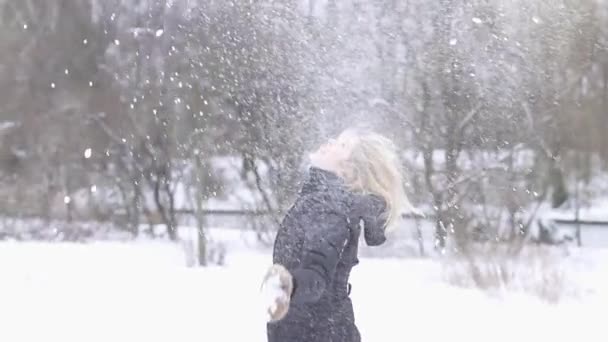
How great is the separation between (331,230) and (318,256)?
10 centimetres

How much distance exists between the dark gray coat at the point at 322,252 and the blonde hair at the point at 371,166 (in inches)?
1.3

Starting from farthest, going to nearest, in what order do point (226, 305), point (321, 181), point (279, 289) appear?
point (226, 305) → point (321, 181) → point (279, 289)

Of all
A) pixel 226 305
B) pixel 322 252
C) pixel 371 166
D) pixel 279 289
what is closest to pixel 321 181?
pixel 371 166

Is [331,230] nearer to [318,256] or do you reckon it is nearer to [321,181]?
[318,256]

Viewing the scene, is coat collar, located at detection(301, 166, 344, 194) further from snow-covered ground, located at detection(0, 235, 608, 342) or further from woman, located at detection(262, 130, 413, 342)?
snow-covered ground, located at detection(0, 235, 608, 342)

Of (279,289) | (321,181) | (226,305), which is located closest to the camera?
(279,289)

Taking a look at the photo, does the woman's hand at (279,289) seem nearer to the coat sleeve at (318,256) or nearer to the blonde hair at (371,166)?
the coat sleeve at (318,256)

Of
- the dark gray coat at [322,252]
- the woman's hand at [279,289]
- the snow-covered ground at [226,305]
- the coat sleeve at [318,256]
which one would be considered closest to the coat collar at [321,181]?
the dark gray coat at [322,252]

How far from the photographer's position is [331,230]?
2500mm

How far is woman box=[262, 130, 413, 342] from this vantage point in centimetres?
245

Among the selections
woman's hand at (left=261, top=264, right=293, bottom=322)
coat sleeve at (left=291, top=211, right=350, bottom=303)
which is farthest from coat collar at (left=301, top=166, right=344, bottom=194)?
woman's hand at (left=261, top=264, right=293, bottom=322)

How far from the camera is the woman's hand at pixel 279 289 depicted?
2.42 metres

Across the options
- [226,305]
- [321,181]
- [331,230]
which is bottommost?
[226,305]

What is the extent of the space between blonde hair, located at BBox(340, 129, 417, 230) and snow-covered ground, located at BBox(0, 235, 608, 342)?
14.0ft
